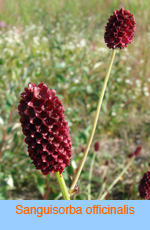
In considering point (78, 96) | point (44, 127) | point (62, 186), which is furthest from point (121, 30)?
point (78, 96)

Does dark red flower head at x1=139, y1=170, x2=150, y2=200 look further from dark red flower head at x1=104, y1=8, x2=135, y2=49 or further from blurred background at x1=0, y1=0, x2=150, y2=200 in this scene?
dark red flower head at x1=104, y1=8, x2=135, y2=49

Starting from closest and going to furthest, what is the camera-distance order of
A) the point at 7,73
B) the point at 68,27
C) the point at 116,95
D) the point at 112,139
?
the point at 7,73 < the point at 112,139 < the point at 116,95 < the point at 68,27

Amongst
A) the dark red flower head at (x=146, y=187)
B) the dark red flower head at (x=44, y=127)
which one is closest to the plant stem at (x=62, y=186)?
the dark red flower head at (x=44, y=127)

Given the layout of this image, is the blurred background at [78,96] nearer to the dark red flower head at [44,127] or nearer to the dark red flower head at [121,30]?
the dark red flower head at [44,127]

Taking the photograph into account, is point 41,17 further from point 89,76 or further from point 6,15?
point 89,76

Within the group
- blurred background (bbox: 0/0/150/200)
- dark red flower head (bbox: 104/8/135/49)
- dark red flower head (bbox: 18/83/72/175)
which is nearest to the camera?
dark red flower head (bbox: 18/83/72/175)

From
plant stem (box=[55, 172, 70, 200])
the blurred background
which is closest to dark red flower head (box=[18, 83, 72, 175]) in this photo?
plant stem (box=[55, 172, 70, 200])

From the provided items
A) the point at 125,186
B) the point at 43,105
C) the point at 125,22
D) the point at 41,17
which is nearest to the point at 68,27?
the point at 41,17
